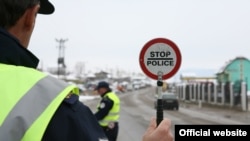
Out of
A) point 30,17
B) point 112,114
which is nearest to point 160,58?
point 30,17

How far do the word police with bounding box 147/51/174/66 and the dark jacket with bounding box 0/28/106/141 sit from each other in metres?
2.85

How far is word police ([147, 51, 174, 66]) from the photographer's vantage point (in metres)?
4.50

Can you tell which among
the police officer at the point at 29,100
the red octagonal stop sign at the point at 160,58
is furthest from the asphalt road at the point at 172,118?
the police officer at the point at 29,100

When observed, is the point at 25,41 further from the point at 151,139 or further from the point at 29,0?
the point at 151,139

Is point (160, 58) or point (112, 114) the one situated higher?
point (160, 58)

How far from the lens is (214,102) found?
47.6m

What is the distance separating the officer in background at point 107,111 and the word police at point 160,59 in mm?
4485

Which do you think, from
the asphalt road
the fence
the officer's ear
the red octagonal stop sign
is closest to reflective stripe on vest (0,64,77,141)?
the officer's ear

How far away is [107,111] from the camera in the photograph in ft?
29.9

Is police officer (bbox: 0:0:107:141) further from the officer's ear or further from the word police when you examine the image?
the word police

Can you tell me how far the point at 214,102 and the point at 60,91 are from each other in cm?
4705

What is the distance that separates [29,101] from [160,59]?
3.13 meters

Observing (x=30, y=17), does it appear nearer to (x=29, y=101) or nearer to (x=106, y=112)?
(x=29, y=101)

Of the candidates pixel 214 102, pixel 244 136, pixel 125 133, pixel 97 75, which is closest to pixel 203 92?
pixel 214 102
